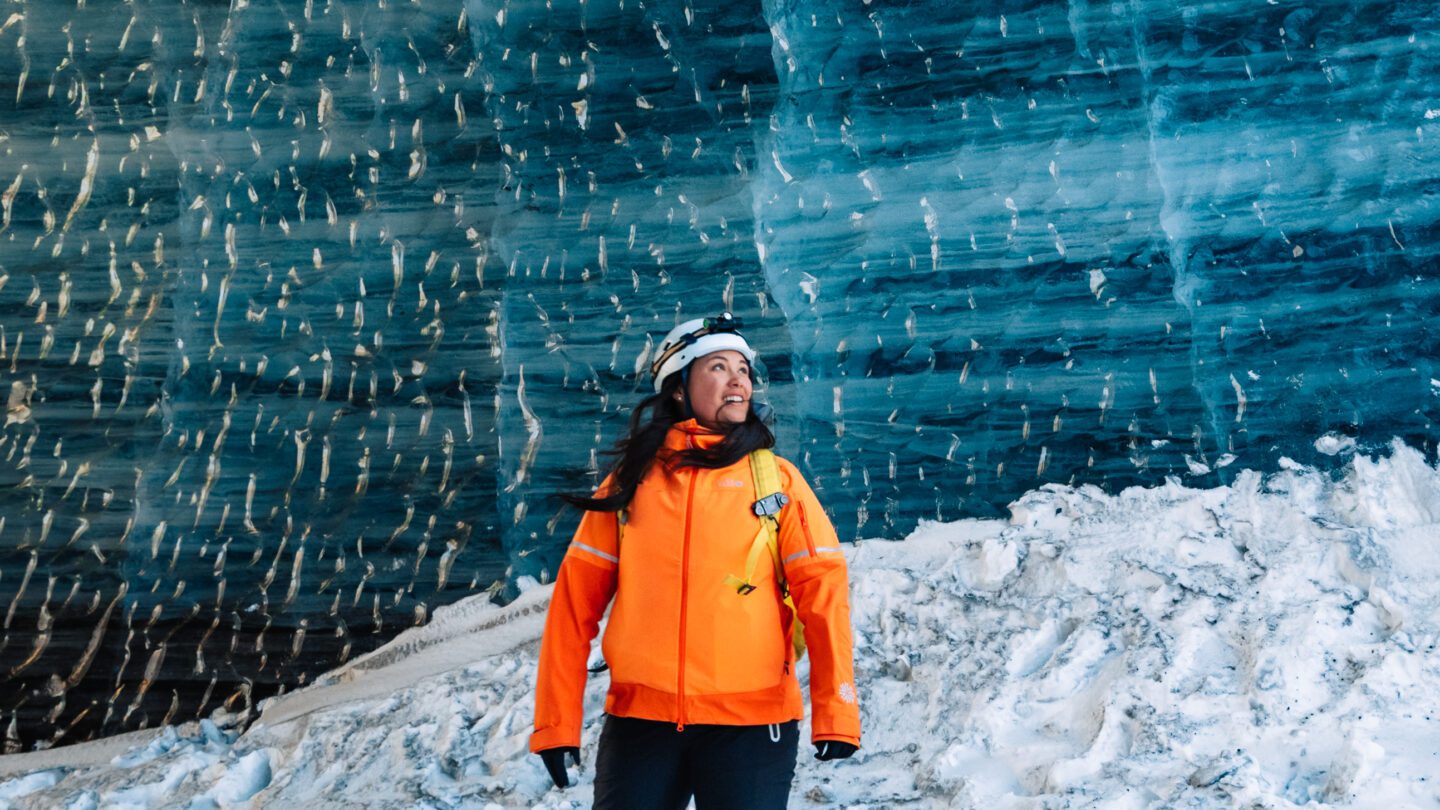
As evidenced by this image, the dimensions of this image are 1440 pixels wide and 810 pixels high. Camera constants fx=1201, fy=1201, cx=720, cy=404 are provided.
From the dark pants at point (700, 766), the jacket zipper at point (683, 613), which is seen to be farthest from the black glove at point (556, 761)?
the jacket zipper at point (683, 613)

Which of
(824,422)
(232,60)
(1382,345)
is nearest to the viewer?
(1382,345)

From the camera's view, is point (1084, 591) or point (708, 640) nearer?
point (708, 640)

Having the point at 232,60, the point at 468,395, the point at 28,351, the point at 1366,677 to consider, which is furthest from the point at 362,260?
the point at 1366,677

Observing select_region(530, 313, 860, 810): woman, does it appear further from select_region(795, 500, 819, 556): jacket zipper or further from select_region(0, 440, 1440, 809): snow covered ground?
select_region(0, 440, 1440, 809): snow covered ground

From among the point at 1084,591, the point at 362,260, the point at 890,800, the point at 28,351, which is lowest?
the point at 890,800

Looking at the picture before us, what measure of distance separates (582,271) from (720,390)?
6.02 feet

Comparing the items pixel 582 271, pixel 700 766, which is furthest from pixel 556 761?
pixel 582 271

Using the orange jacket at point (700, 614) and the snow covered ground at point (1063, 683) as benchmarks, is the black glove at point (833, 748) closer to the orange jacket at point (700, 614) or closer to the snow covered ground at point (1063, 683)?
the orange jacket at point (700, 614)

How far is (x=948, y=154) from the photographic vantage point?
3.69m

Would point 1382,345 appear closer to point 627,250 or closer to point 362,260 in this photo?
point 627,250

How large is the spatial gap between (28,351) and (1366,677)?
4.13 m

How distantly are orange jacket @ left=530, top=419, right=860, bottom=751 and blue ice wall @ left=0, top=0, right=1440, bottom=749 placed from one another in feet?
5.70

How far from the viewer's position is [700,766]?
1.93 meters

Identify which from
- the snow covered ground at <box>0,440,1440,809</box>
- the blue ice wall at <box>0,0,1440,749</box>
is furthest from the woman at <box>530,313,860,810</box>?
the blue ice wall at <box>0,0,1440,749</box>
